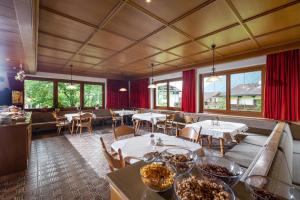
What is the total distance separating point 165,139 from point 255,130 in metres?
2.87

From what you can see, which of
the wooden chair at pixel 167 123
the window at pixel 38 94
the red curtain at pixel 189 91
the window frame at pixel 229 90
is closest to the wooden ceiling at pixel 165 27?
the window frame at pixel 229 90

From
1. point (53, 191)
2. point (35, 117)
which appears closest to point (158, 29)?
point (53, 191)

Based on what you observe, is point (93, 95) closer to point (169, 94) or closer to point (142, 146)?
point (169, 94)

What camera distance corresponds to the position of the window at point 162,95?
6.57 m

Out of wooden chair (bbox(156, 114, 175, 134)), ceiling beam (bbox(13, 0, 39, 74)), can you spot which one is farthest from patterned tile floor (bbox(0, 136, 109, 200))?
wooden chair (bbox(156, 114, 175, 134))

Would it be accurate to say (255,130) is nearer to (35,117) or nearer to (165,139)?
(165,139)

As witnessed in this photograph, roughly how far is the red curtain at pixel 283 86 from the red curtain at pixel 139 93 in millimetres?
4785

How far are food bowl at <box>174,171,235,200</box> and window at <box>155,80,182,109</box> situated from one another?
17.6ft

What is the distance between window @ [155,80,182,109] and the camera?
607cm

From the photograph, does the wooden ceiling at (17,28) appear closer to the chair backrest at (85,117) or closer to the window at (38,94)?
the window at (38,94)

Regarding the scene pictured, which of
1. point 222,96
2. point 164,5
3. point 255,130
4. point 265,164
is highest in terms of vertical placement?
point 164,5

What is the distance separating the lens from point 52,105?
598 cm

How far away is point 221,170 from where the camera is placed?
0.85 meters

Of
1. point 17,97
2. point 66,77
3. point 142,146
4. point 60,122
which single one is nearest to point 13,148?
point 142,146
